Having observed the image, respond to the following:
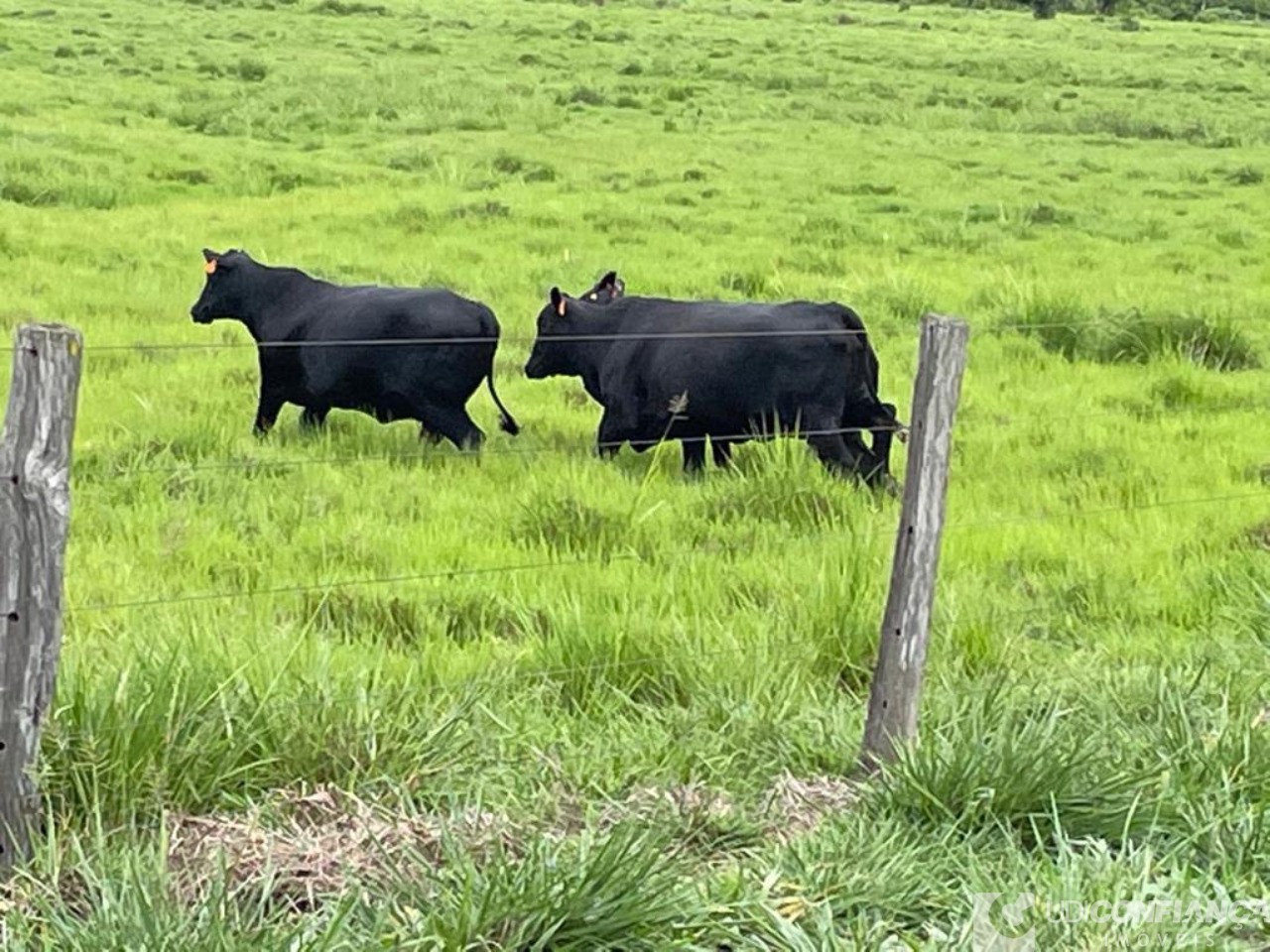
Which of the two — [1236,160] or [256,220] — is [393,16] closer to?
[1236,160]

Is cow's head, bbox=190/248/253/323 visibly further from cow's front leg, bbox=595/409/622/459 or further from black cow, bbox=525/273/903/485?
cow's front leg, bbox=595/409/622/459

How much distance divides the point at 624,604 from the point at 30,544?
2623 millimetres

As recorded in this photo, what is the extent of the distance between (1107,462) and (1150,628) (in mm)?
2855

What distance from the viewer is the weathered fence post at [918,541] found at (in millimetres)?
4375

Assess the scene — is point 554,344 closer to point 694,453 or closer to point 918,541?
point 694,453

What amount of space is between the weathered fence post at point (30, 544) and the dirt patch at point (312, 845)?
375mm

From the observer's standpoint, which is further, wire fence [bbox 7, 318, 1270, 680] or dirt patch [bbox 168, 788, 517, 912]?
wire fence [bbox 7, 318, 1270, 680]

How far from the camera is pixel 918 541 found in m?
4.41

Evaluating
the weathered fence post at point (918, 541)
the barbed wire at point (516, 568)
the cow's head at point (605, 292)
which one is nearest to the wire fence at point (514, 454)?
the barbed wire at point (516, 568)

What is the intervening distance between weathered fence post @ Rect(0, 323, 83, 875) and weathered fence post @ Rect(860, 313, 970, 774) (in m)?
2.04

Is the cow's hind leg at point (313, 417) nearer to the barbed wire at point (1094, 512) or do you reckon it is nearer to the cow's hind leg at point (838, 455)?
the cow's hind leg at point (838, 455)

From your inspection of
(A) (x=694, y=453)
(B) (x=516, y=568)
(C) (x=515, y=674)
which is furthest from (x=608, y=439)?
(C) (x=515, y=674)

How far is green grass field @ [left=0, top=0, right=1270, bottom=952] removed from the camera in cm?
375

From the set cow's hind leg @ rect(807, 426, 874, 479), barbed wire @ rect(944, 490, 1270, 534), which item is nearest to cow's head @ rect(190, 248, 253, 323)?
cow's hind leg @ rect(807, 426, 874, 479)
